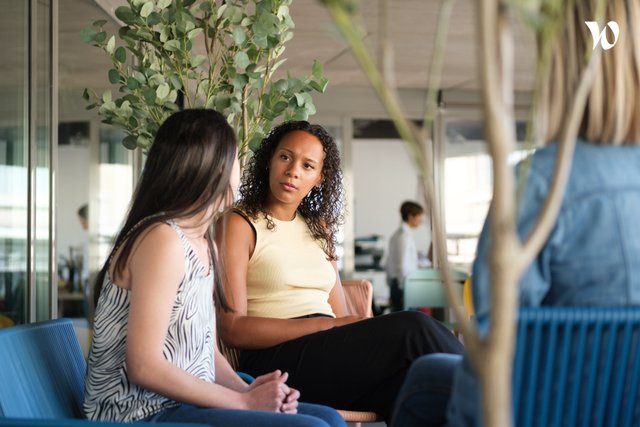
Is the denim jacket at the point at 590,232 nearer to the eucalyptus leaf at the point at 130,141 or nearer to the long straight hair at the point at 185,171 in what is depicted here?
the long straight hair at the point at 185,171

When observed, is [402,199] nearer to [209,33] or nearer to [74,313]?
[74,313]

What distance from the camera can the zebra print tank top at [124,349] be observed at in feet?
5.56

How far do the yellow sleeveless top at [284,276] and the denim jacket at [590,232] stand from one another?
1548mm

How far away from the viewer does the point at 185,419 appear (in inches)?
65.9

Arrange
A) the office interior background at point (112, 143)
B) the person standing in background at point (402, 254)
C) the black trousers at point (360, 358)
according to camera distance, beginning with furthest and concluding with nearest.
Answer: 1. the person standing in background at point (402, 254)
2. the office interior background at point (112, 143)
3. the black trousers at point (360, 358)

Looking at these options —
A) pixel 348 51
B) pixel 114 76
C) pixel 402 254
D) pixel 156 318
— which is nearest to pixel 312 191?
pixel 114 76

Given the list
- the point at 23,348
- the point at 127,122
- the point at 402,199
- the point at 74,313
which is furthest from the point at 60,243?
the point at 402,199

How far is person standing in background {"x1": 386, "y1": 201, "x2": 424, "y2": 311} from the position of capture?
9.28 m

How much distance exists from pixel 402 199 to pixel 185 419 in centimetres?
895

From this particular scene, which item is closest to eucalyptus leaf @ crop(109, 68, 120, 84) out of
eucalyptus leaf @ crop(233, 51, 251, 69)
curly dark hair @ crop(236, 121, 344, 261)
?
eucalyptus leaf @ crop(233, 51, 251, 69)

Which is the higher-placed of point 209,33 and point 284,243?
point 209,33

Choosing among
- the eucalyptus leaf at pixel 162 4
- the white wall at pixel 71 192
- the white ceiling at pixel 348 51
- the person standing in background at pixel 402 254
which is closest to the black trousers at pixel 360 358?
the eucalyptus leaf at pixel 162 4

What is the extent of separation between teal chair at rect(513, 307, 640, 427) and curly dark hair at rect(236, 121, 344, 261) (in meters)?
1.71

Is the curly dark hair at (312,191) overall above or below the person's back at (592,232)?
above
